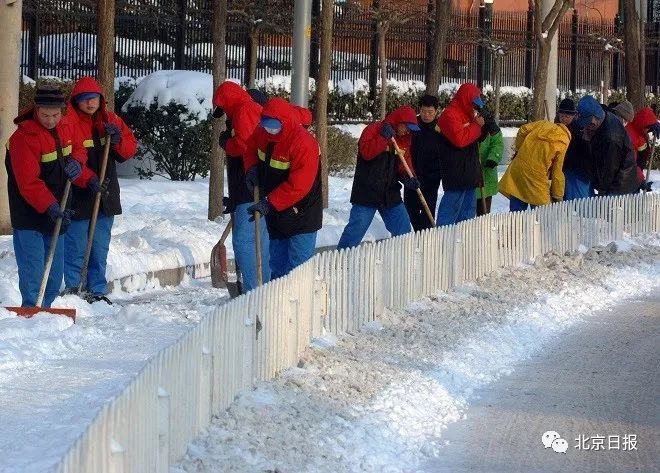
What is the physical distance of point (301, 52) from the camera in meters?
15.8

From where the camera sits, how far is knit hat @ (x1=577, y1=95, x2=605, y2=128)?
54.2 feet

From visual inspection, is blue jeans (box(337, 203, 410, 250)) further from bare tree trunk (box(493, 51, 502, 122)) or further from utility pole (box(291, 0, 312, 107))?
bare tree trunk (box(493, 51, 502, 122))

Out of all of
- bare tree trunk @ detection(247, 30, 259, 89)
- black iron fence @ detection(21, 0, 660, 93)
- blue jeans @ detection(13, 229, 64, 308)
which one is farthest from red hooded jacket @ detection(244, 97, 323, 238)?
black iron fence @ detection(21, 0, 660, 93)

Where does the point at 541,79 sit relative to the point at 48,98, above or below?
above

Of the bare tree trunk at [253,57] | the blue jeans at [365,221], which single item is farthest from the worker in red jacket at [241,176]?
the bare tree trunk at [253,57]

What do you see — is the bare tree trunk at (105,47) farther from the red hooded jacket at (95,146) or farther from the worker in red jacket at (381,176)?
the red hooded jacket at (95,146)

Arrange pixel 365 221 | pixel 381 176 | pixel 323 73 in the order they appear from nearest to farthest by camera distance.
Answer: pixel 381 176
pixel 365 221
pixel 323 73

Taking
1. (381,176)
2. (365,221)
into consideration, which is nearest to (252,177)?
(381,176)

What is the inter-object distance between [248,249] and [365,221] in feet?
9.57

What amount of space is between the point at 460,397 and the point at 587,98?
7.97m

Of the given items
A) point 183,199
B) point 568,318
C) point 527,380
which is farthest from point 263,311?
point 183,199

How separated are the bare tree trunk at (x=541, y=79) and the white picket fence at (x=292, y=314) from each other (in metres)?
4.23

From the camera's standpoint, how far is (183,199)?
2058 cm

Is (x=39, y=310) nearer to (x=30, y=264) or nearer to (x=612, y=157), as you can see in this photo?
(x=30, y=264)
